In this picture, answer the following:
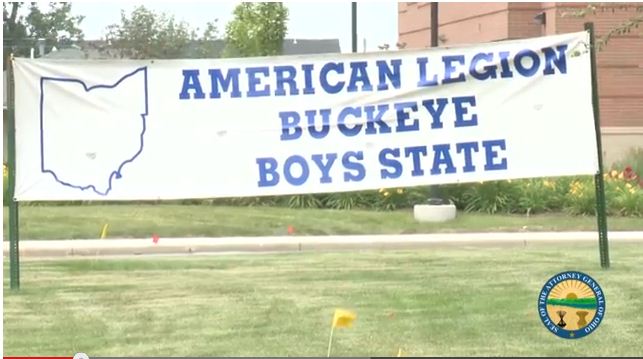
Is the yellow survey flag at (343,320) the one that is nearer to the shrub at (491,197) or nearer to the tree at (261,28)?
the shrub at (491,197)

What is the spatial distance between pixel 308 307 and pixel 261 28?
829 inches

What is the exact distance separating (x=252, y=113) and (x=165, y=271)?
7.14ft

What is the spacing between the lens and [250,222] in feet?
51.1

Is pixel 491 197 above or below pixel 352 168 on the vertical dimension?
below

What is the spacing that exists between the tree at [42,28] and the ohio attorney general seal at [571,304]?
45485 mm

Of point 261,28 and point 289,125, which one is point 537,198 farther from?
point 261,28

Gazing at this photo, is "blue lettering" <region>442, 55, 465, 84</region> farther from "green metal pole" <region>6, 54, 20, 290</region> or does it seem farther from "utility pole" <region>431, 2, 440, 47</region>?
"utility pole" <region>431, 2, 440, 47</region>

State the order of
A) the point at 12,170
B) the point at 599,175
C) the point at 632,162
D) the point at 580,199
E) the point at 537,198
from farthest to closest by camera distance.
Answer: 1. the point at 632,162
2. the point at 537,198
3. the point at 580,199
4. the point at 599,175
5. the point at 12,170

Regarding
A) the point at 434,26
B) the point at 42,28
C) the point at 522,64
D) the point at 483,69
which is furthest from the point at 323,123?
the point at 42,28

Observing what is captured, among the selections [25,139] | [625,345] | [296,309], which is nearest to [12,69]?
[25,139]

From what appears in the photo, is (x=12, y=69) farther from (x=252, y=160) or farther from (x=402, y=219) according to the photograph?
(x=402, y=219)

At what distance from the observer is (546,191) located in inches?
680

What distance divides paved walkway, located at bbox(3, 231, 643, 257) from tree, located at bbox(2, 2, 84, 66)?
36.7 meters

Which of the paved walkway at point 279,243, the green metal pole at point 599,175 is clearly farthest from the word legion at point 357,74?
the paved walkway at point 279,243
